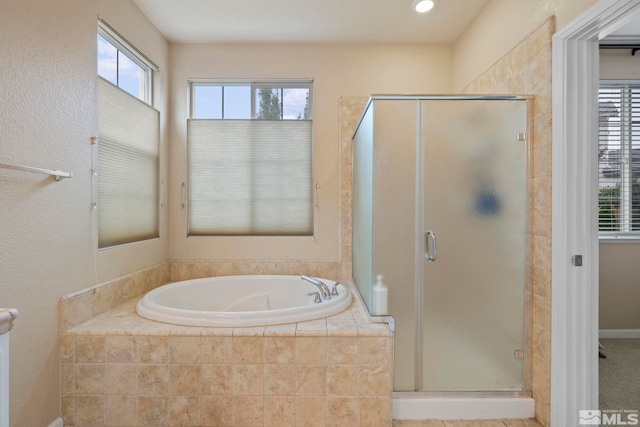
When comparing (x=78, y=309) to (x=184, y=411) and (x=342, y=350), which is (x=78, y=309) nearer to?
(x=184, y=411)

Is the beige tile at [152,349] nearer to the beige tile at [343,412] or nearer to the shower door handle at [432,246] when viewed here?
the beige tile at [343,412]

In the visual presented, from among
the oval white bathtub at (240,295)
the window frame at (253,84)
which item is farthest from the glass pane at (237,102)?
the oval white bathtub at (240,295)

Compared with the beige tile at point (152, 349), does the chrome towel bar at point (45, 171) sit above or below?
above

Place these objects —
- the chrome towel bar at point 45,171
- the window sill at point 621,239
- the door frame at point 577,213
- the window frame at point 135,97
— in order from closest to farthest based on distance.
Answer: the chrome towel bar at point 45,171
the door frame at point 577,213
the window frame at point 135,97
the window sill at point 621,239

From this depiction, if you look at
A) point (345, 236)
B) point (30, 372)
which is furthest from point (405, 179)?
point (30, 372)

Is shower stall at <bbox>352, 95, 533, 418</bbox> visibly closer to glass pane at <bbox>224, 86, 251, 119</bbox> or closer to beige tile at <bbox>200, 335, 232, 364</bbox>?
beige tile at <bbox>200, 335, 232, 364</bbox>

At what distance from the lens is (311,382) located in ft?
5.19

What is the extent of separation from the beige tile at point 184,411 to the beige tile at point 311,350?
1.86 ft

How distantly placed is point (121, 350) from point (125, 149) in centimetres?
135

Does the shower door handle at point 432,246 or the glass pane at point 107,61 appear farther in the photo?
the glass pane at point 107,61

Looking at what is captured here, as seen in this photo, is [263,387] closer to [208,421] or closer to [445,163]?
[208,421]

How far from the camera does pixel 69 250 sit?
1662 mm

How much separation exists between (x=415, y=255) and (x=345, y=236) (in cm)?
106

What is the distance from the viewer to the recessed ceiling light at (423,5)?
2074 mm
